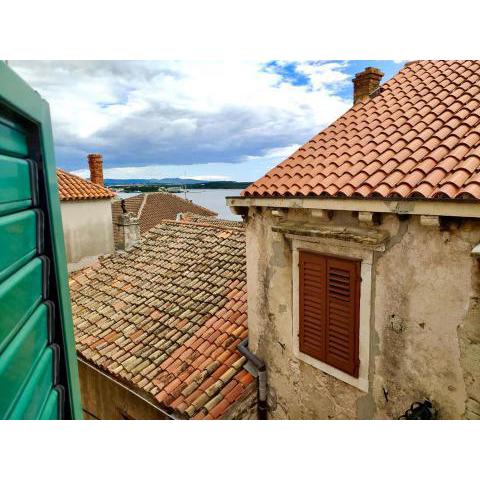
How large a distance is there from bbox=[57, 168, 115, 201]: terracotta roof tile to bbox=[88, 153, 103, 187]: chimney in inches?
63.4

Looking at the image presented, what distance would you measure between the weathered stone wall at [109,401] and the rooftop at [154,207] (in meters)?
18.8

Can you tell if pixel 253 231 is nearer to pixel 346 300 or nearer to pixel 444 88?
pixel 346 300

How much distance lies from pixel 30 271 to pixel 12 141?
0.54 metres

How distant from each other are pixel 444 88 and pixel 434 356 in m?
3.72

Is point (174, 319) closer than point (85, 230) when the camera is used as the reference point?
Yes

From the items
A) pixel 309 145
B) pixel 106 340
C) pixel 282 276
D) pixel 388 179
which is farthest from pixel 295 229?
pixel 106 340

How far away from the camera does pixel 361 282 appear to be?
413cm

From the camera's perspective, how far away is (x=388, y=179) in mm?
3787

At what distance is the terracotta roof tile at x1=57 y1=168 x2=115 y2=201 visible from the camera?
520 inches

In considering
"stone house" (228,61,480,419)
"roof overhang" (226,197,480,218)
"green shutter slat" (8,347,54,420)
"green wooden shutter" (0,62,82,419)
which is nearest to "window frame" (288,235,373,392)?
"stone house" (228,61,480,419)

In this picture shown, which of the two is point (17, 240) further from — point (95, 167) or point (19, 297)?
point (95, 167)

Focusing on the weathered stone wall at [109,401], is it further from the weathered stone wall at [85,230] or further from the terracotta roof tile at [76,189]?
the terracotta roof tile at [76,189]

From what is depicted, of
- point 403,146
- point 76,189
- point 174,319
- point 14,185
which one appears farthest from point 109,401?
point 76,189

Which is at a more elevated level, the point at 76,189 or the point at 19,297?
the point at 76,189
